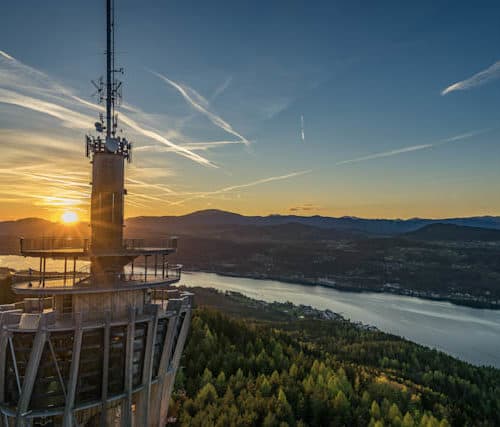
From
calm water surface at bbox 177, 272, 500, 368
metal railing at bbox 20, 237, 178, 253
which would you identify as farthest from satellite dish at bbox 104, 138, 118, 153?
calm water surface at bbox 177, 272, 500, 368

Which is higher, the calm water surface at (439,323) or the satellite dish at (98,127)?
the satellite dish at (98,127)

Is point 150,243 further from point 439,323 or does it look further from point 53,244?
point 439,323

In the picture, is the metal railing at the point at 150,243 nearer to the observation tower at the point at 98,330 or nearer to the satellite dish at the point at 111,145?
→ the observation tower at the point at 98,330

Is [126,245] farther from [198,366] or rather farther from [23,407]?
[198,366]

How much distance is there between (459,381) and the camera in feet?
247

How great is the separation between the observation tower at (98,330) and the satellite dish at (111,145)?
0.10 ft

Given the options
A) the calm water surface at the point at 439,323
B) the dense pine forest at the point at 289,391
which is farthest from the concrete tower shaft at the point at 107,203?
the calm water surface at the point at 439,323

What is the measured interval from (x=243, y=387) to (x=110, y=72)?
3282 centimetres

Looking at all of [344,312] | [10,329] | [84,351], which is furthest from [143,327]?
[344,312]

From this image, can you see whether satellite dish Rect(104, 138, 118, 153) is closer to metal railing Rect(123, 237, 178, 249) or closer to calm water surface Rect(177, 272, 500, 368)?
metal railing Rect(123, 237, 178, 249)

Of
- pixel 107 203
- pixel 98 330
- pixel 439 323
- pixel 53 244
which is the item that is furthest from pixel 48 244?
pixel 439 323

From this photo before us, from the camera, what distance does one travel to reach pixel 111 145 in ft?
74.6

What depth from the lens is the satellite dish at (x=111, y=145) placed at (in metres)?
22.7

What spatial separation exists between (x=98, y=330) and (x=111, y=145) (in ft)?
31.7
